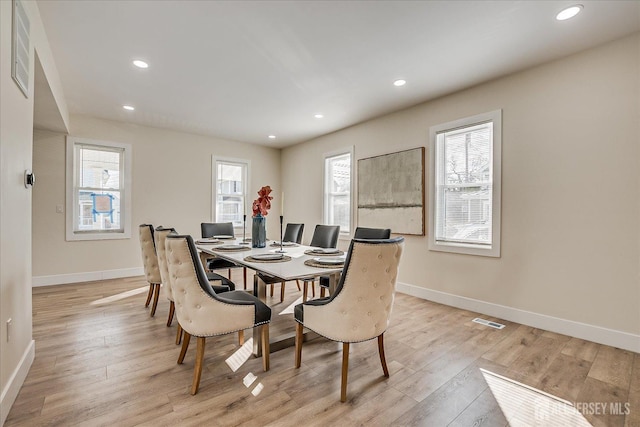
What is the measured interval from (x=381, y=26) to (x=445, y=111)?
1739mm

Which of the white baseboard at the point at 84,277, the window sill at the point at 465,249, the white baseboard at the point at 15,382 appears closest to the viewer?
the white baseboard at the point at 15,382

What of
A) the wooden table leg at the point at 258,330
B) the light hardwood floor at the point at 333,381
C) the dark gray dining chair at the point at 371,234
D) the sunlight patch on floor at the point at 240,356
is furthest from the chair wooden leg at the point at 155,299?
the dark gray dining chair at the point at 371,234

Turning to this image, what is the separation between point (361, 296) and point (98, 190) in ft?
16.3

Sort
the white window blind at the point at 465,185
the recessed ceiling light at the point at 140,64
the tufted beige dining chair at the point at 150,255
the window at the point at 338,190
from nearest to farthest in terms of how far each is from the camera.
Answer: the recessed ceiling light at the point at 140,64
the tufted beige dining chair at the point at 150,255
the white window blind at the point at 465,185
the window at the point at 338,190

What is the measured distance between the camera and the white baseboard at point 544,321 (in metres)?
2.44

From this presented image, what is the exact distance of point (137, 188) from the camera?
5004 mm

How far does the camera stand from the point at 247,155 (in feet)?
20.5

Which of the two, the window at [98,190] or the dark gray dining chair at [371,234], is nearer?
the dark gray dining chair at [371,234]

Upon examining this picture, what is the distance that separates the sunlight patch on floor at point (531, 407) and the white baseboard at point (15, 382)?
2689 millimetres

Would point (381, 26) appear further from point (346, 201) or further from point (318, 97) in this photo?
point (346, 201)

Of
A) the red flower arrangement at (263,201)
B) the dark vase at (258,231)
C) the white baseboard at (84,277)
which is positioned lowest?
the white baseboard at (84,277)

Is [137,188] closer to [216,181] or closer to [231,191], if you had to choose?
[216,181]

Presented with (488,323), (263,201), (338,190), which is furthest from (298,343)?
(338,190)

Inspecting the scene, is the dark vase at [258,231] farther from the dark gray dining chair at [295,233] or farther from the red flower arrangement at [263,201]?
the dark gray dining chair at [295,233]
